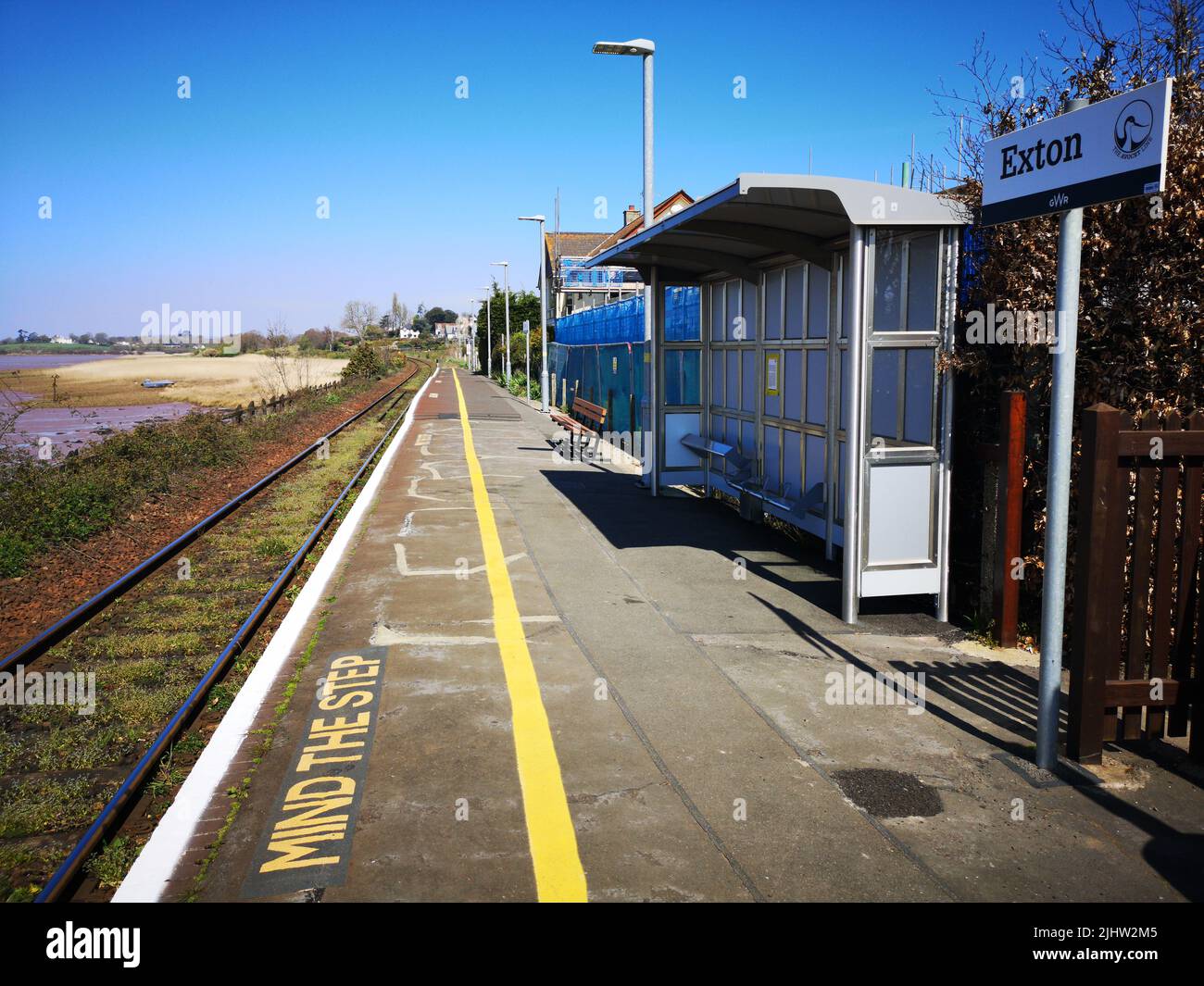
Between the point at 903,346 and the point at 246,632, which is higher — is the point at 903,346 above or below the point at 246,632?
above

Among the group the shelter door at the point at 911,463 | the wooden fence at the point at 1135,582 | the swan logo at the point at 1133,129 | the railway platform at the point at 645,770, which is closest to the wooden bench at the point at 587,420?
the railway platform at the point at 645,770

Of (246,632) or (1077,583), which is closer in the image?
(1077,583)

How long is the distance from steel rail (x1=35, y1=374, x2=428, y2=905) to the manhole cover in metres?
3.50

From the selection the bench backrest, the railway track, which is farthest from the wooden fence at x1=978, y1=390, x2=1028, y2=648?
the bench backrest

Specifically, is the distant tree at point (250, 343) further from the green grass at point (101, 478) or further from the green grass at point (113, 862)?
the green grass at point (113, 862)

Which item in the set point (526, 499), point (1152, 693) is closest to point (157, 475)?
point (526, 499)

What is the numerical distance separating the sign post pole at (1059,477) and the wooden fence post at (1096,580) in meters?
0.09

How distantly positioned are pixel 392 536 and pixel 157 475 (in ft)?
22.6

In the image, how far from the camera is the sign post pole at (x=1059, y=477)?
4.71 meters

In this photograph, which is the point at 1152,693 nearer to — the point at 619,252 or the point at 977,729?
the point at 977,729

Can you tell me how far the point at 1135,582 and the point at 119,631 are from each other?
7.42m

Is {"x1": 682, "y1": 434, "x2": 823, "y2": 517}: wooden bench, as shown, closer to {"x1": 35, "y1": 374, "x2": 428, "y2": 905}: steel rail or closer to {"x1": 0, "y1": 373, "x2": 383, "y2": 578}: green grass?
{"x1": 35, "y1": 374, "x2": 428, "y2": 905}: steel rail

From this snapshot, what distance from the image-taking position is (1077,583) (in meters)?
4.88

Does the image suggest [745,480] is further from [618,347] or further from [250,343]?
[250,343]
